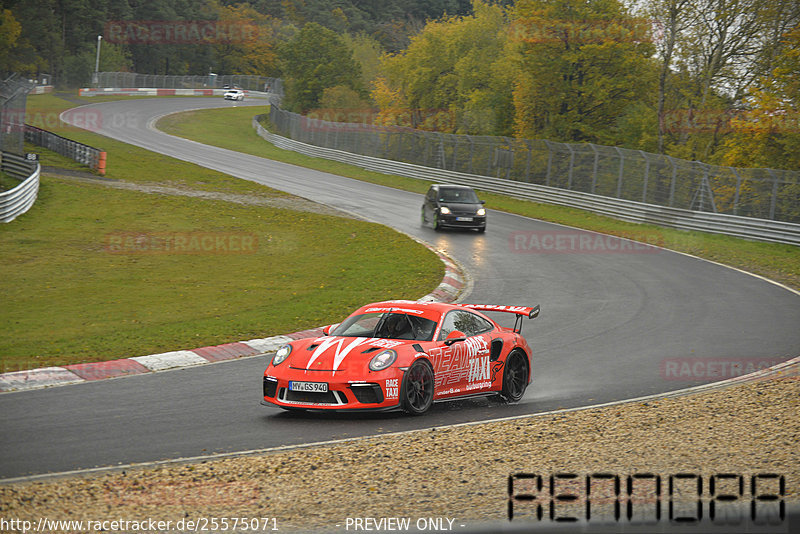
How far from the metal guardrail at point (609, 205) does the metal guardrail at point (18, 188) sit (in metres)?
20.2

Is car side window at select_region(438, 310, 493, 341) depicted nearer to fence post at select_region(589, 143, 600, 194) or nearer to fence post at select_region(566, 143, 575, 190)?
fence post at select_region(589, 143, 600, 194)

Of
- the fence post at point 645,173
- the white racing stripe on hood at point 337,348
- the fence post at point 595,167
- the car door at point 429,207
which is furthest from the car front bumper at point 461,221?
the white racing stripe on hood at point 337,348

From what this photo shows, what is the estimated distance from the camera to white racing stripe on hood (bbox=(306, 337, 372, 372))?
9.47m

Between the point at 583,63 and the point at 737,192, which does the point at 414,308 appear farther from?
the point at 583,63

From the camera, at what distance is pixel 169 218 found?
28109 millimetres

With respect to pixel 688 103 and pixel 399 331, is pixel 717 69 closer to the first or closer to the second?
pixel 688 103

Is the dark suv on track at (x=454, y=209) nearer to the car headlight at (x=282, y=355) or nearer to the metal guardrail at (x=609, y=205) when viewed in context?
the metal guardrail at (x=609, y=205)

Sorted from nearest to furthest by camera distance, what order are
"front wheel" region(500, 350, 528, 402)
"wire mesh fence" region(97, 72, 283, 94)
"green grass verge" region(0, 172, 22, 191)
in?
"front wheel" region(500, 350, 528, 402), "green grass verge" region(0, 172, 22, 191), "wire mesh fence" region(97, 72, 283, 94)

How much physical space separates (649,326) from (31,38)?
107368 mm

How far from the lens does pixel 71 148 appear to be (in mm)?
40812

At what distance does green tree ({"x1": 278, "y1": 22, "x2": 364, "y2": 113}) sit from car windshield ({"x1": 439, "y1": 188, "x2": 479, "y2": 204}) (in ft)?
179

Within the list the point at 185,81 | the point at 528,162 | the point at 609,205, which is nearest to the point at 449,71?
the point at 528,162

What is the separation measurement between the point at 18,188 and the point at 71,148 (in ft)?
49.6

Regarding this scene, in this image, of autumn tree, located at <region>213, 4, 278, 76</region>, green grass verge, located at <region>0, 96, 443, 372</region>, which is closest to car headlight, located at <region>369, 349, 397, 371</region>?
green grass verge, located at <region>0, 96, 443, 372</region>
